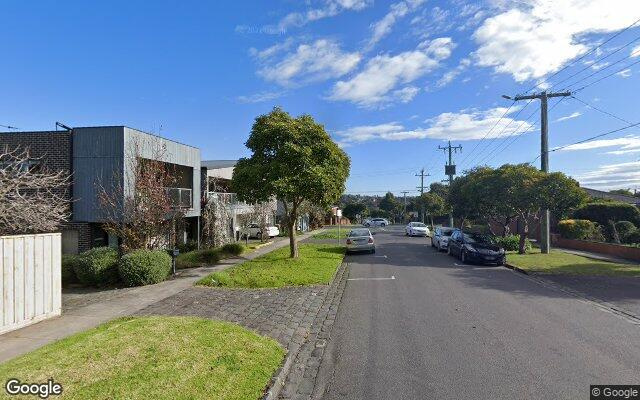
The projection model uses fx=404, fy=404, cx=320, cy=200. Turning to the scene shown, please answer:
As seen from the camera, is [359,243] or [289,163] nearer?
[289,163]

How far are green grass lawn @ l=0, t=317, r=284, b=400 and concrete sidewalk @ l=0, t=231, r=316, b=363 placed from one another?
0.58 metres

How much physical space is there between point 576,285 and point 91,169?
17.6 metres

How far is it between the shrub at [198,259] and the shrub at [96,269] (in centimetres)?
335

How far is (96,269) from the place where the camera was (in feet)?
39.3

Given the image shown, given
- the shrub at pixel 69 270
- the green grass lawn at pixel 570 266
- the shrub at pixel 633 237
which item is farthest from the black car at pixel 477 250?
the shrub at pixel 69 270

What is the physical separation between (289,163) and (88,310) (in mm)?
8737

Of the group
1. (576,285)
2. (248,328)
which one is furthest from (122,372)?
(576,285)

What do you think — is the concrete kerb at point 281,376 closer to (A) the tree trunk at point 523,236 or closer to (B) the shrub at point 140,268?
(B) the shrub at point 140,268

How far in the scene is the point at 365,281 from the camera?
13.2m

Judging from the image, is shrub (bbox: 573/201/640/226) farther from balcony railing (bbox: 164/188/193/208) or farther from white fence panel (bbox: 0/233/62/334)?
white fence panel (bbox: 0/233/62/334)

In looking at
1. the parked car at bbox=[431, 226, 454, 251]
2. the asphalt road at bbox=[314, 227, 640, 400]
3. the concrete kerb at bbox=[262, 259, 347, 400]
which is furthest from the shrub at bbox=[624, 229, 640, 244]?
the concrete kerb at bbox=[262, 259, 347, 400]

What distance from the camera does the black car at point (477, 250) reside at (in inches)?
682

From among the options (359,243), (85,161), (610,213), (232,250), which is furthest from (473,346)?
(610,213)

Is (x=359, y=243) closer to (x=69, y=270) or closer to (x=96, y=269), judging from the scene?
(x=96, y=269)
